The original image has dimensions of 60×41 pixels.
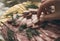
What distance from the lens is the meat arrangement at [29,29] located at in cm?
753

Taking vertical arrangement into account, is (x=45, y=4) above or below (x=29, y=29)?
above

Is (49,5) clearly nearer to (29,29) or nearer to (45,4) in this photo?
(45,4)

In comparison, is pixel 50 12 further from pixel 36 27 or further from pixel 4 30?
pixel 4 30

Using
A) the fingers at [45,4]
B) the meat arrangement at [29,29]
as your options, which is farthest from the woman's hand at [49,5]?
the meat arrangement at [29,29]

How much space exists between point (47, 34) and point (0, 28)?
2998 mm

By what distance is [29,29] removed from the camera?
26.6ft

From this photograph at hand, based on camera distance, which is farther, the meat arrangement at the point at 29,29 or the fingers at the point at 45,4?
the meat arrangement at the point at 29,29

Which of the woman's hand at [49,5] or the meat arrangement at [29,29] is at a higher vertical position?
the woman's hand at [49,5]

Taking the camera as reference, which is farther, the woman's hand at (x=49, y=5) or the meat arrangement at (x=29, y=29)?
the meat arrangement at (x=29, y=29)

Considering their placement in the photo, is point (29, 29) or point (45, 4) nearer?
point (45, 4)

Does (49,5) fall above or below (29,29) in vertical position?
above

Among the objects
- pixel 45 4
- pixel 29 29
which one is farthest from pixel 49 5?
pixel 29 29

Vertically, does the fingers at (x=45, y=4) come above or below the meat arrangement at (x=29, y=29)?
above

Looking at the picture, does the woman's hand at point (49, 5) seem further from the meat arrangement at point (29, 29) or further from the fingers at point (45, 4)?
the meat arrangement at point (29, 29)
